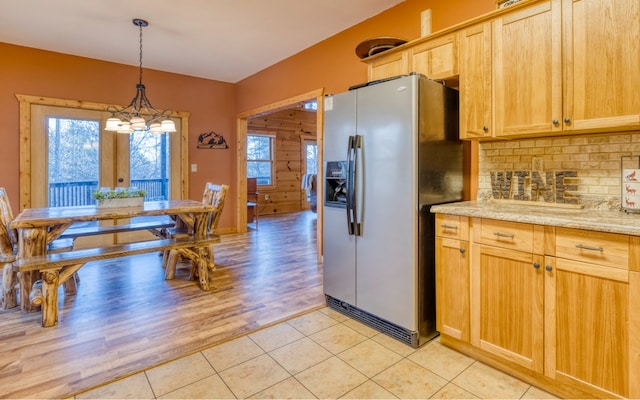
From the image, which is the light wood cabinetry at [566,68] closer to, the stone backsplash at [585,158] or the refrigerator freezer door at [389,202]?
the stone backsplash at [585,158]

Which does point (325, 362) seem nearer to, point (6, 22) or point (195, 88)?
point (6, 22)

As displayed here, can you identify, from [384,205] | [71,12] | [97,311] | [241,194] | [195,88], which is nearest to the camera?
[384,205]

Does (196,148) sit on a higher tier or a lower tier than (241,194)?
higher

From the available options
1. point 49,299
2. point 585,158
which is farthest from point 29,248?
point 585,158

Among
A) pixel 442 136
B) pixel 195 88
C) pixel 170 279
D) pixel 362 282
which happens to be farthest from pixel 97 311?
pixel 195 88

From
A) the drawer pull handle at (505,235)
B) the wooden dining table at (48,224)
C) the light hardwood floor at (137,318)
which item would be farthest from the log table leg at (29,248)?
the drawer pull handle at (505,235)

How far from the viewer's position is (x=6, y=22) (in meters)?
3.58

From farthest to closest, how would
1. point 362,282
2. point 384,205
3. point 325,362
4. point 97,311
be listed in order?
point 97,311 < point 362,282 < point 384,205 < point 325,362

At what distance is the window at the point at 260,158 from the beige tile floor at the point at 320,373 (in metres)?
6.55

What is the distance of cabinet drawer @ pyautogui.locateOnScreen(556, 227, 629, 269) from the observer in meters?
1.45

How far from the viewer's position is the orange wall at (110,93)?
4195 mm

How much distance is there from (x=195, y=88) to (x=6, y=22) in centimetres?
235

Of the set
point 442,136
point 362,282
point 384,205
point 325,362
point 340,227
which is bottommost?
point 325,362

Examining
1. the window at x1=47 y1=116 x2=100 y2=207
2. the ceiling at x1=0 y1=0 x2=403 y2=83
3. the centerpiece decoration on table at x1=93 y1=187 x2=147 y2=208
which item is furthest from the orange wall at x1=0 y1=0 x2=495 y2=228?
the centerpiece decoration on table at x1=93 y1=187 x2=147 y2=208
